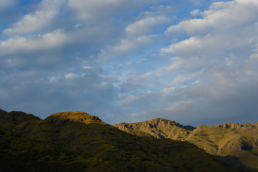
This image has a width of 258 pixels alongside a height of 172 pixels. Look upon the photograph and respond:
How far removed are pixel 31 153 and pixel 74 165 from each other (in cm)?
2391

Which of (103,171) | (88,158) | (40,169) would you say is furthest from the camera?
(88,158)

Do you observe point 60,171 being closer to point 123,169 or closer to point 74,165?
point 74,165

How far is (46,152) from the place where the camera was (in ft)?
586

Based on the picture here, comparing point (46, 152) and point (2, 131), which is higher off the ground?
point (2, 131)

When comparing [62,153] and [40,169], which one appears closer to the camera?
[40,169]

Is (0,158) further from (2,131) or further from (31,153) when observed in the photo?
(2,131)

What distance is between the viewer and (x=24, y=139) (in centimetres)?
19075

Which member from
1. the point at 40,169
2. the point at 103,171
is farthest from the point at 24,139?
the point at 103,171

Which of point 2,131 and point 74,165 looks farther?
point 2,131

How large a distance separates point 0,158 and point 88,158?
157ft

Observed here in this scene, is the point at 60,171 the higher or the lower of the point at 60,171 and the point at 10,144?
the lower

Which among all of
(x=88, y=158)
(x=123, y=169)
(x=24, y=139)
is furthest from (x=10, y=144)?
(x=123, y=169)

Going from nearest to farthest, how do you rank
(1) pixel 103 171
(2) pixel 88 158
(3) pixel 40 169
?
(3) pixel 40 169 → (1) pixel 103 171 → (2) pixel 88 158

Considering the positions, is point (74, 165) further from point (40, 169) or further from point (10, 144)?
point (10, 144)
